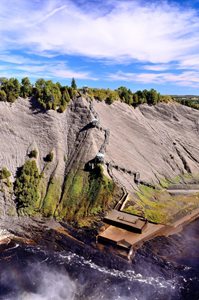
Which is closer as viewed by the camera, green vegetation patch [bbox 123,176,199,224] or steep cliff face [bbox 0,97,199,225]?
green vegetation patch [bbox 123,176,199,224]

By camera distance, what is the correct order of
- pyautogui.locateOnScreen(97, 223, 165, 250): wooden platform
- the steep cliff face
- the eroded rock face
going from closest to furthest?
pyautogui.locateOnScreen(97, 223, 165, 250): wooden platform < the steep cliff face < the eroded rock face

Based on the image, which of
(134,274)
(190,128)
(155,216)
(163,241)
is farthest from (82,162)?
(190,128)

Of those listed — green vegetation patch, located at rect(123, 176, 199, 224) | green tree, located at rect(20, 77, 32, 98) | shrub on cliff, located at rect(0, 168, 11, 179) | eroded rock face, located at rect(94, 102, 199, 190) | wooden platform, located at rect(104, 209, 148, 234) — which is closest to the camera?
wooden platform, located at rect(104, 209, 148, 234)

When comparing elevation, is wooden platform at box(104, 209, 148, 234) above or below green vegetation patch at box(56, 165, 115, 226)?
below

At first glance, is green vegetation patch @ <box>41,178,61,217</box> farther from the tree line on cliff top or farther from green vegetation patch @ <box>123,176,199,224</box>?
the tree line on cliff top

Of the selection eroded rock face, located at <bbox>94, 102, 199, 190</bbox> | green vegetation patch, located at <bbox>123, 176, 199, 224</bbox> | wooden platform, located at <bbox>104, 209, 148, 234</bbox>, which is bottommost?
wooden platform, located at <bbox>104, 209, 148, 234</bbox>

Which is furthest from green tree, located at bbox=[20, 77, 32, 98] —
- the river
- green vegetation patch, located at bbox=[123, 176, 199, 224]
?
the river
